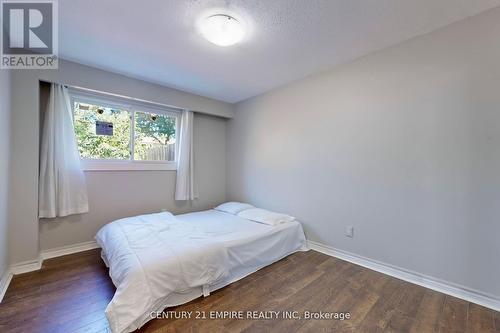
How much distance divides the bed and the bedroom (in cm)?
2

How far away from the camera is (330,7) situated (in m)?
1.71

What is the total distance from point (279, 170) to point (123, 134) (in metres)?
2.47

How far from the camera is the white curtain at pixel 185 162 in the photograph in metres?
3.66

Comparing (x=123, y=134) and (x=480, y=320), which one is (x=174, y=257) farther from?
(x=480, y=320)

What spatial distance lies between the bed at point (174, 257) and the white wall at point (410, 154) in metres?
0.85

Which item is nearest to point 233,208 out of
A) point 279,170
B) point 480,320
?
point 279,170

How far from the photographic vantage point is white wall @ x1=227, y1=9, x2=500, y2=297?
181 centimetres

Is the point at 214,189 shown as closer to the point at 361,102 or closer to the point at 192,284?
the point at 192,284

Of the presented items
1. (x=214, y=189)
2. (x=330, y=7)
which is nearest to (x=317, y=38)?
(x=330, y=7)

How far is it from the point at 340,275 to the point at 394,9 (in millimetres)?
2508

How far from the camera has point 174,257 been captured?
1.79 m

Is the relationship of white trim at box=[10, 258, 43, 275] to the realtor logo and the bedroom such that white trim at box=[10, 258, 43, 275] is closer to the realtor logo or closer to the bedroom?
the bedroom

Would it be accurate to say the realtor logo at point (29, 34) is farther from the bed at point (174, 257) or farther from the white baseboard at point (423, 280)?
the white baseboard at point (423, 280)

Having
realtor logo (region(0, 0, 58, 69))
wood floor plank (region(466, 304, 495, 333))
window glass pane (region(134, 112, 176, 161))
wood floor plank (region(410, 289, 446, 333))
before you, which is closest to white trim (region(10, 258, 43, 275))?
window glass pane (region(134, 112, 176, 161))
